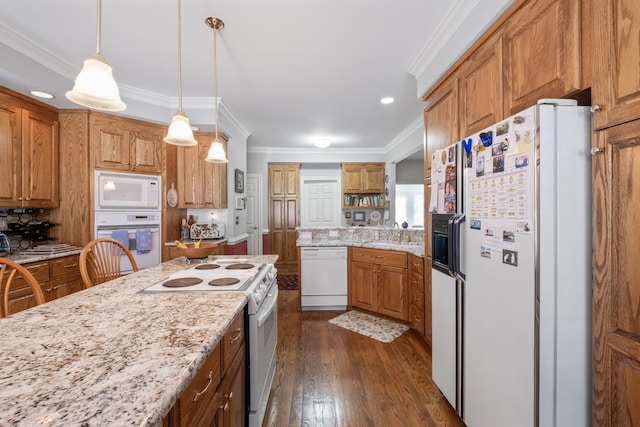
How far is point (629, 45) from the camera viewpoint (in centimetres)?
89

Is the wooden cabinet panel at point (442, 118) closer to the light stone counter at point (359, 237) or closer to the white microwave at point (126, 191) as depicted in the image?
the light stone counter at point (359, 237)

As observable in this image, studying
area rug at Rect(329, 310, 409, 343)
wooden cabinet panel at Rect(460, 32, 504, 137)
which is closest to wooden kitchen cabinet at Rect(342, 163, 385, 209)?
area rug at Rect(329, 310, 409, 343)

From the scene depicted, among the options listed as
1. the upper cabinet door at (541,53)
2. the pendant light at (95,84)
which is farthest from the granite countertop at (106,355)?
the upper cabinet door at (541,53)

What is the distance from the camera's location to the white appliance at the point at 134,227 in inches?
119

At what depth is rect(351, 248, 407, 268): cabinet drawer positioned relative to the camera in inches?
119

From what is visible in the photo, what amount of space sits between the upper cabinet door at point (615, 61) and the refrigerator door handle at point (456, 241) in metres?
0.66

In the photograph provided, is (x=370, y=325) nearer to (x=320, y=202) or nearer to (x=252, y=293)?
(x=252, y=293)

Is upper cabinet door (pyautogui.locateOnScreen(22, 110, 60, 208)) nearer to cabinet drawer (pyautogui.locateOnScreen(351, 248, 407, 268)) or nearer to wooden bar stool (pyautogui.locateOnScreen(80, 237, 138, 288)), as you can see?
wooden bar stool (pyautogui.locateOnScreen(80, 237, 138, 288))

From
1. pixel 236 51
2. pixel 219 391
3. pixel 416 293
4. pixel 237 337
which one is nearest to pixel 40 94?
pixel 236 51

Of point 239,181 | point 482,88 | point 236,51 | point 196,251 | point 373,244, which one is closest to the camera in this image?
point 482,88

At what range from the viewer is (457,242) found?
1502mm

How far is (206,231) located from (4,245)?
1.79 meters

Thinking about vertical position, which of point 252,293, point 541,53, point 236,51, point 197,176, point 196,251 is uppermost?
point 236,51

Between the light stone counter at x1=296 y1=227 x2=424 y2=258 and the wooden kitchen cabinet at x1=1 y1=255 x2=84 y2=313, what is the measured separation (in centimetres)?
233
